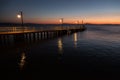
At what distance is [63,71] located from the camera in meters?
10.8

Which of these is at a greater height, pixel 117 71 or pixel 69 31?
pixel 69 31

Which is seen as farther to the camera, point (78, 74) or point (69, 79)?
point (78, 74)

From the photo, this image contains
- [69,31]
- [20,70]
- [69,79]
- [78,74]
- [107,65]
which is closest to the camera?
[69,79]

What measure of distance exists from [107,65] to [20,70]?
717 centimetres

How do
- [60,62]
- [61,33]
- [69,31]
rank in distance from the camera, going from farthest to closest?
[69,31]
[61,33]
[60,62]

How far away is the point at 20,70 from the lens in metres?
10.9

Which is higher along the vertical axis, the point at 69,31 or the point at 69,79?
the point at 69,31

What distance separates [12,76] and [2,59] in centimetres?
449

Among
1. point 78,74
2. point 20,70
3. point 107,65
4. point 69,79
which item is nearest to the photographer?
point 69,79

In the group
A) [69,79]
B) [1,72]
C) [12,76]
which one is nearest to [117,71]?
[69,79]

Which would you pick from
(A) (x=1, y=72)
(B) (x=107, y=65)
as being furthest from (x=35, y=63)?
(B) (x=107, y=65)

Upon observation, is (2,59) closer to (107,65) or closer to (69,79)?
(69,79)

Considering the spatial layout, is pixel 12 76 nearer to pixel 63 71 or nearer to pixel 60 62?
pixel 63 71

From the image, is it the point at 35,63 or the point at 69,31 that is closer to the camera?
the point at 35,63
